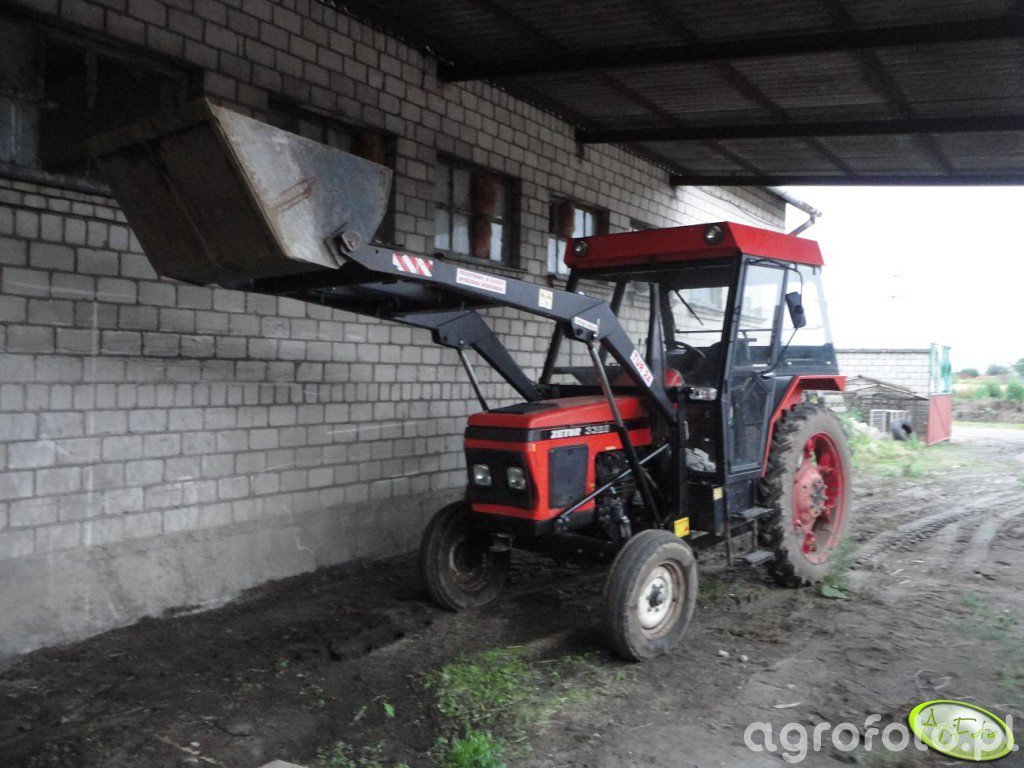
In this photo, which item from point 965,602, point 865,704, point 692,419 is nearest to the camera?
point 865,704

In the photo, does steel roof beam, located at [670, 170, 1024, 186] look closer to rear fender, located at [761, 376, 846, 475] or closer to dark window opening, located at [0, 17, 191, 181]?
rear fender, located at [761, 376, 846, 475]

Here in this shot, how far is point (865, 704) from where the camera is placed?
4227 mm

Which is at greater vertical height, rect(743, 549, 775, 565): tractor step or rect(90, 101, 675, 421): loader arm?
rect(90, 101, 675, 421): loader arm

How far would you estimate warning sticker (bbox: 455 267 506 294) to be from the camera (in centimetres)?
415

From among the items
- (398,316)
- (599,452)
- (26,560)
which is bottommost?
(26,560)

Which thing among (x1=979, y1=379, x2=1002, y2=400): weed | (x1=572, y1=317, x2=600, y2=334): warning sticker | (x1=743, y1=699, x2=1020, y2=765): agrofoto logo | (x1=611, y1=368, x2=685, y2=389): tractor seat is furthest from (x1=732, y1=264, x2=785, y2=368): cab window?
(x1=979, y1=379, x2=1002, y2=400): weed

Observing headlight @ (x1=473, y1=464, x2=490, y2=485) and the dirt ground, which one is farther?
headlight @ (x1=473, y1=464, x2=490, y2=485)

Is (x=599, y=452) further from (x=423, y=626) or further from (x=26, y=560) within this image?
(x=26, y=560)

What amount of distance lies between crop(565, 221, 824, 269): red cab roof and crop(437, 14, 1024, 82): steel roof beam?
1.63 m

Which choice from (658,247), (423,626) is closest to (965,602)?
(658,247)

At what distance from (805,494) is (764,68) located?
12.5 ft

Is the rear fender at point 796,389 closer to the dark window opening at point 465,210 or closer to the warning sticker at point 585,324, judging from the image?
the warning sticker at point 585,324

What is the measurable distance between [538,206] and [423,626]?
501 centimetres

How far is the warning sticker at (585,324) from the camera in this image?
15.3ft
